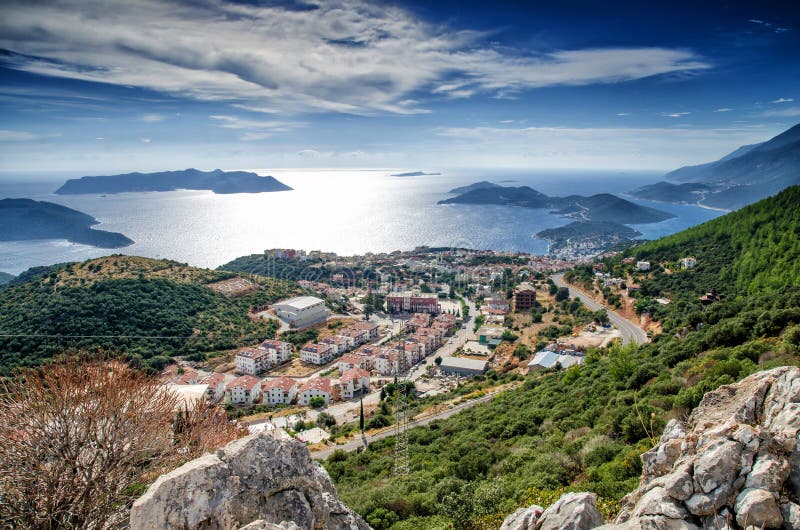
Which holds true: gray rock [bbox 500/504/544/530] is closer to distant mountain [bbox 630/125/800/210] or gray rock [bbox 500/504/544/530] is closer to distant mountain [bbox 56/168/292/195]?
distant mountain [bbox 630/125/800/210]

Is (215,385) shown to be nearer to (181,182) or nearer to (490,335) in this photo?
(490,335)

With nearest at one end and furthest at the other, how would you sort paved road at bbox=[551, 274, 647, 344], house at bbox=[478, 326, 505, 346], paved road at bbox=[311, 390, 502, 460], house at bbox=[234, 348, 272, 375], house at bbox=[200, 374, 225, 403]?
paved road at bbox=[311, 390, 502, 460]
house at bbox=[200, 374, 225, 403]
paved road at bbox=[551, 274, 647, 344]
house at bbox=[234, 348, 272, 375]
house at bbox=[478, 326, 505, 346]

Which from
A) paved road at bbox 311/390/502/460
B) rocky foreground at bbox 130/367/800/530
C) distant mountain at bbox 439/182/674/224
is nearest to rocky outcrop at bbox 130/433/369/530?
rocky foreground at bbox 130/367/800/530

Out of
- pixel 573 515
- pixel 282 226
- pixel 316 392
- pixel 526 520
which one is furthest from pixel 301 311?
pixel 282 226

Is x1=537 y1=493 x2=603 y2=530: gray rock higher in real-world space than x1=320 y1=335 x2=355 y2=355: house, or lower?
higher

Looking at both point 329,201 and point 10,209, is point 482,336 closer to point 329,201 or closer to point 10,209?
point 10,209

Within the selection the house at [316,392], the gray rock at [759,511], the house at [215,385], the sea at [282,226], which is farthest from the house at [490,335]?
the sea at [282,226]

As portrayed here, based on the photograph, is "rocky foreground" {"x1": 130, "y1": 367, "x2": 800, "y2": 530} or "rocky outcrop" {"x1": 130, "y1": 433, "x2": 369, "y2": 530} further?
"rocky outcrop" {"x1": 130, "y1": 433, "x2": 369, "y2": 530}

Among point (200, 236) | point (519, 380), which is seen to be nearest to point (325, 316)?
point (519, 380)
